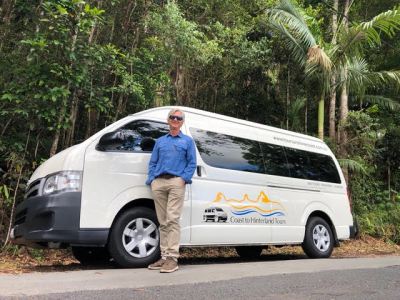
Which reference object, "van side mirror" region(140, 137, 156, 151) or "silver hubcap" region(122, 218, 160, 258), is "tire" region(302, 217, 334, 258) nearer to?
"silver hubcap" region(122, 218, 160, 258)

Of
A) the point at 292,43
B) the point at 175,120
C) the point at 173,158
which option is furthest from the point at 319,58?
the point at 173,158

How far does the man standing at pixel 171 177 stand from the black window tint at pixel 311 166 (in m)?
3.23

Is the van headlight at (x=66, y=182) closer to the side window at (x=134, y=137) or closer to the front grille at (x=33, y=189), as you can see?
the front grille at (x=33, y=189)

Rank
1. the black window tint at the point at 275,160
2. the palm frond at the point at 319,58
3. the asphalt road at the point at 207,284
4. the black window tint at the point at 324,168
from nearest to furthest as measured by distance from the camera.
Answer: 1. the asphalt road at the point at 207,284
2. the black window tint at the point at 275,160
3. the black window tint at the point at 324,168
4. the palm frond at the point at 319,58

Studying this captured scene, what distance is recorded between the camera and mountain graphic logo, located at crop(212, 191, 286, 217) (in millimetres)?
7840

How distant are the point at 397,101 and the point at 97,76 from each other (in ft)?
37.5

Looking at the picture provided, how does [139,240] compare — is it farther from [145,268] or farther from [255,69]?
[255,69]

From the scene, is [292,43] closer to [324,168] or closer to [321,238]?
[324,168]

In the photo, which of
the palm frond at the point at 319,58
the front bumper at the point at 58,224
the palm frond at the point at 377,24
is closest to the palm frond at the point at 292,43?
the palm frond at the point at 319,58

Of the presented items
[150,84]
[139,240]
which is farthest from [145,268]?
[150,84]

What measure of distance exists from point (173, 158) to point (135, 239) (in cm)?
121

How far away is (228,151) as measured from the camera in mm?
8188

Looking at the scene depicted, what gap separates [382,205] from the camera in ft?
52.4

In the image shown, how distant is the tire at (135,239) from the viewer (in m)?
6.65
